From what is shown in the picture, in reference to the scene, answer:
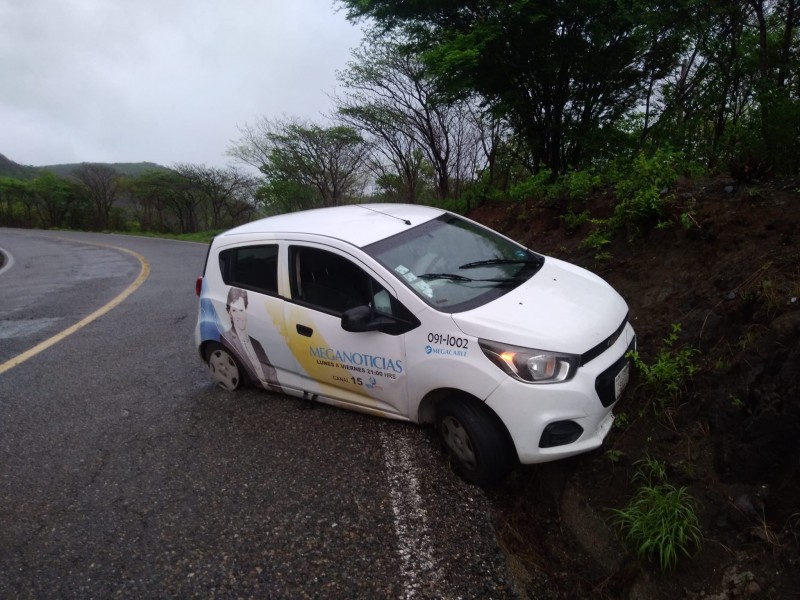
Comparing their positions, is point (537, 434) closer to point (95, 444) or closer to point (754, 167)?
point (95, 444)

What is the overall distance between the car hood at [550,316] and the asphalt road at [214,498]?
98 centimetres

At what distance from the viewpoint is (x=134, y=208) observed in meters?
44.0

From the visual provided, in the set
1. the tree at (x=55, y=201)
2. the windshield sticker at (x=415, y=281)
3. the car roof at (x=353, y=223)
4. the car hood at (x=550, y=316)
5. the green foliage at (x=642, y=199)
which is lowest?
the car hood at (x=550, y=316)

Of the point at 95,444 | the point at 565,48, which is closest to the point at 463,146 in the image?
the point at 565,48

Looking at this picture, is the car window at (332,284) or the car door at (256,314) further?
the car door at (256,314)

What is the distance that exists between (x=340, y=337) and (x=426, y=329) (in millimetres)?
712

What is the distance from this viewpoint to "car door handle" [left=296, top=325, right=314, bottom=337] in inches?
150

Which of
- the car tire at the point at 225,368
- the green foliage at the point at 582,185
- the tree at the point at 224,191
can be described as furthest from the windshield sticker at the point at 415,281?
the tree at the point at 224,191

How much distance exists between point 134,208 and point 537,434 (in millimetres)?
47955

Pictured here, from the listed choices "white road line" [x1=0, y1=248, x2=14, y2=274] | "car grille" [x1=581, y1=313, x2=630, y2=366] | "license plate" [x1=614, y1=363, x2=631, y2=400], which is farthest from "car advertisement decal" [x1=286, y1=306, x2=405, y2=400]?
"white road line" [x1=0, y1=248, x2=14, y2=274]

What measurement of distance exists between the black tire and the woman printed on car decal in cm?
171

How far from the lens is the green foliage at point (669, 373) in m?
3.34

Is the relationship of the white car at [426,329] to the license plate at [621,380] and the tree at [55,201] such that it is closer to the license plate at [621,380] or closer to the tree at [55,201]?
the license plate at [621,380]

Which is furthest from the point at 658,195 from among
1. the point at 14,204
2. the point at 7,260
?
the point at 14,204
